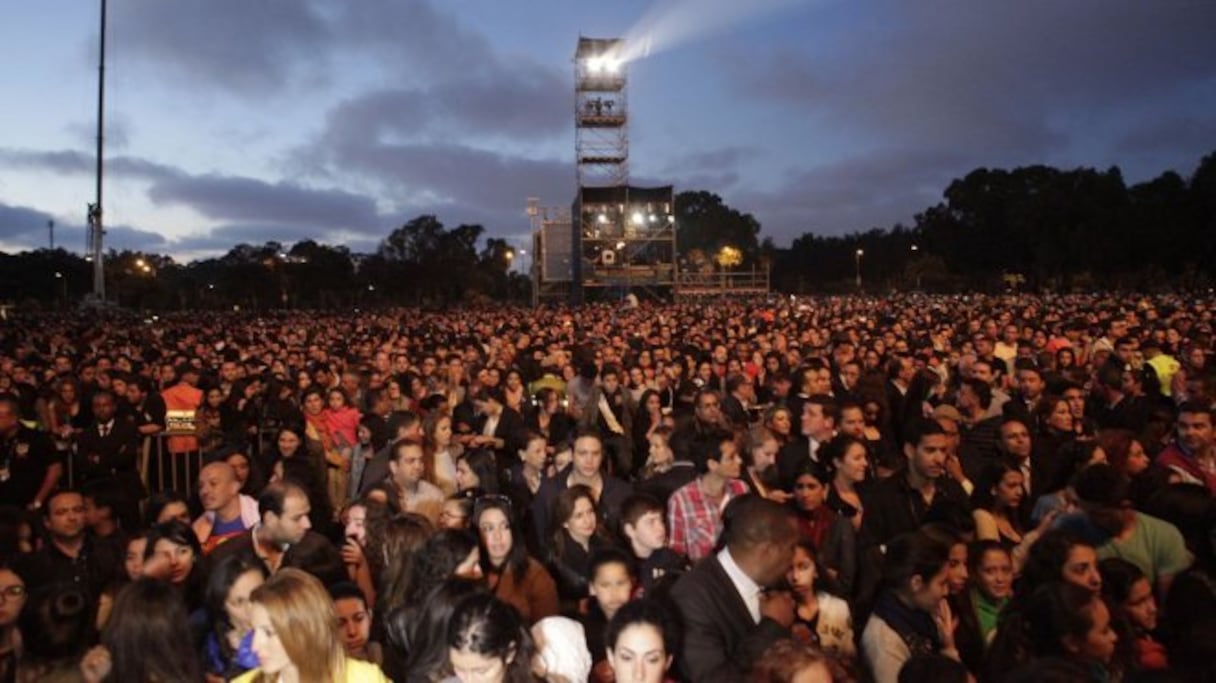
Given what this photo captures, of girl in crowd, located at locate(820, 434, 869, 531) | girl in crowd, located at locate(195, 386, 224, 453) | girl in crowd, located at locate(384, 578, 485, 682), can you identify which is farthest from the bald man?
girl in crowd, located at locate(195, 386, 224, 453)

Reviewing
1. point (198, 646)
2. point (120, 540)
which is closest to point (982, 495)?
point (198, 646)

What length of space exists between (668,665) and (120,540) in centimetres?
342

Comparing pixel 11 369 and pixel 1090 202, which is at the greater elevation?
pixel 1090 202

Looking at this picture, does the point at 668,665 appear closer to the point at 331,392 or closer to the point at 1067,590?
the point at 1067,590

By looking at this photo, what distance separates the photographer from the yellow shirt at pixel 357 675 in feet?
10.0

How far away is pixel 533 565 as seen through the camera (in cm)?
436

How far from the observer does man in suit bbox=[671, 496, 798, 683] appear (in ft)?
10.8

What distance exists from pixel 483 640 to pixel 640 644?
1.74ft

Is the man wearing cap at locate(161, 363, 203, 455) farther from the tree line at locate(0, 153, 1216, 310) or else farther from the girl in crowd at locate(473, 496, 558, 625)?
the tree line at locate(0, 153, 1216, 310)

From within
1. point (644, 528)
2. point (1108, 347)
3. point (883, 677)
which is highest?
point (1108, 347)

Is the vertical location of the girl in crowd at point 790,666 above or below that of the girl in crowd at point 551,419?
below

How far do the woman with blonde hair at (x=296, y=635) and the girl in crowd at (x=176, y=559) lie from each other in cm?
142

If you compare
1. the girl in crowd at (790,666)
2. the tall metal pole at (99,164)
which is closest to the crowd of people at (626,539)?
the girl in crowd at (790,666)

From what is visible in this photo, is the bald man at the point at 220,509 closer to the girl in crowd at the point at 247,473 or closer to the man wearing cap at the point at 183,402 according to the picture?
the girl in crowd at the point at 247,473
